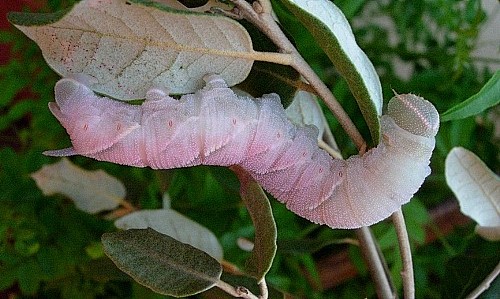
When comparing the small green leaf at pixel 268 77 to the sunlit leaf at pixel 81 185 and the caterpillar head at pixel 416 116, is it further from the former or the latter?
the sunlit leaf at pixel 81 185

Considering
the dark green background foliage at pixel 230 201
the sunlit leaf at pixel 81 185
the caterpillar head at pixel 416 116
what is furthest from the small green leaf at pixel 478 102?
the sunlit leaf at pixel 81 185

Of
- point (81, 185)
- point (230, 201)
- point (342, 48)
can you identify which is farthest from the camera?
point (230, 201)

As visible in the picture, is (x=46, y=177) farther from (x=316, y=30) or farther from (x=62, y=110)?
(x=316, y=30)

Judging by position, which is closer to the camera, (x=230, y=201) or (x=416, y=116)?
(x=416, y=116)

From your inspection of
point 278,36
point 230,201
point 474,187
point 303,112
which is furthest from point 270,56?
point 230,201

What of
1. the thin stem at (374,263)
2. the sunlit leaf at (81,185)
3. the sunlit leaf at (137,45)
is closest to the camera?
the sunlit leaf at (137,45)

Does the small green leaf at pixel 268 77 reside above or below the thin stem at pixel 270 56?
below

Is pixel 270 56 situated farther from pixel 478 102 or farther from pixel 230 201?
pixel 230 201
